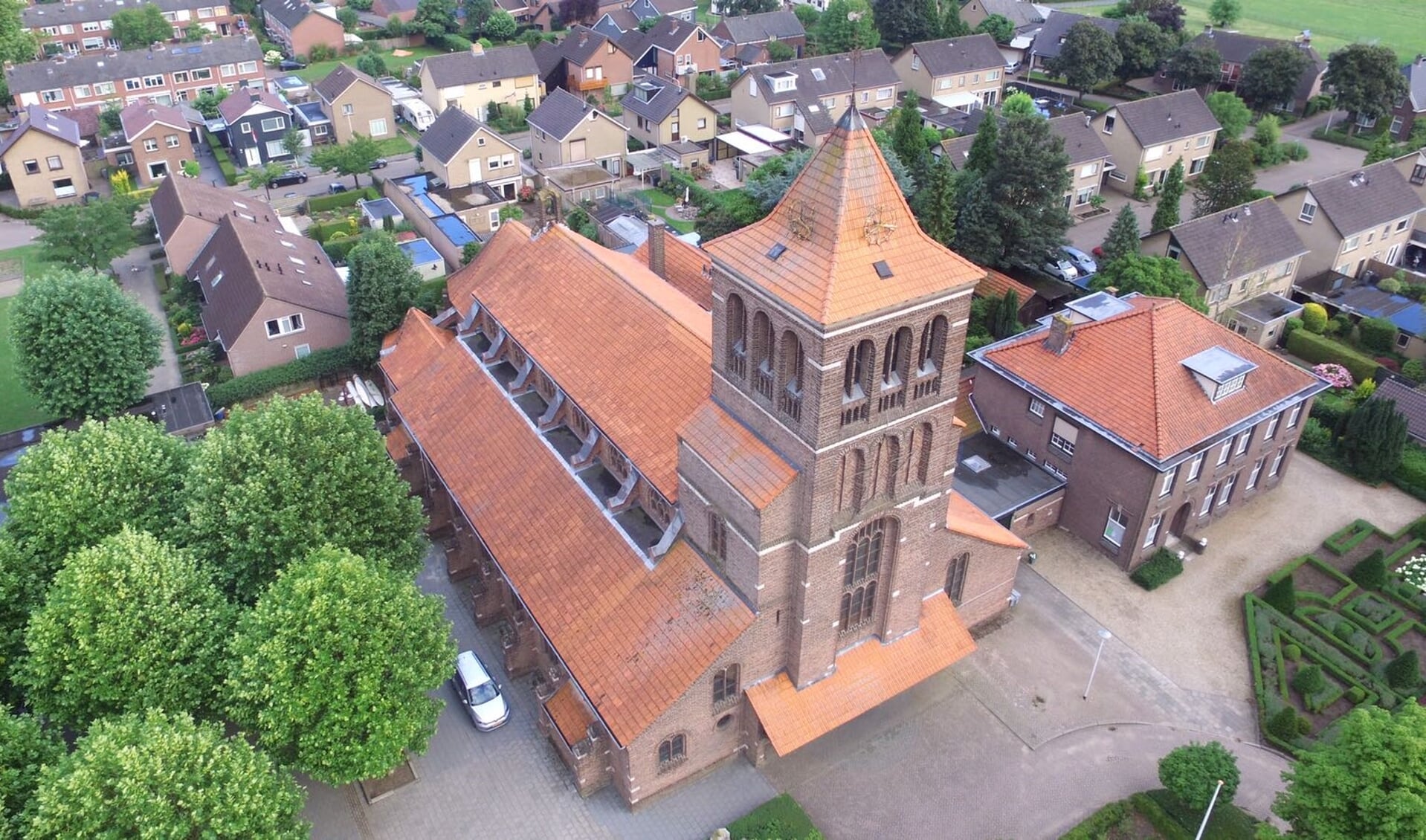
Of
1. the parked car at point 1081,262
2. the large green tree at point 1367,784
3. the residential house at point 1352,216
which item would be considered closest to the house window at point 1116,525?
the large green tree at point 1367,784

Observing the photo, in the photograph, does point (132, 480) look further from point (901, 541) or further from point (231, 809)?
point (901, 541)

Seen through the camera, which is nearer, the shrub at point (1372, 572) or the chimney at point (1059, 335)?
the shrub at point (1372, 572)

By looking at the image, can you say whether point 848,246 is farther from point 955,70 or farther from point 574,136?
point 955,70

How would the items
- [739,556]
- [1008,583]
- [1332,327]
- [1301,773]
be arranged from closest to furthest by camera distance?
[1301,773], [739,556], [1008,583], [1332,327]

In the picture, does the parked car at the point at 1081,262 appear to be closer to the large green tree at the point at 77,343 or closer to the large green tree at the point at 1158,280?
the large green tree at the point at 1158,280

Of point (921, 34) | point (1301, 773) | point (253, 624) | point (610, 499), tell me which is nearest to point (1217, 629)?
point (1301, 773)

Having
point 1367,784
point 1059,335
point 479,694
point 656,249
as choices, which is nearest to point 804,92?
point 656,249

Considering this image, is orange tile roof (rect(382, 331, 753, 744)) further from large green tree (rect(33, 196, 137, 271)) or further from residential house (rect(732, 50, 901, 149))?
residential house (rect(732, 50, 901, 149))

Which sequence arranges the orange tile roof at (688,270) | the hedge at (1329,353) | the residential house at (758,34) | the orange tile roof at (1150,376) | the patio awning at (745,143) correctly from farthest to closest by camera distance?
the residential house at (758,34) → the patio awning at (745,143) → the hedge at (1329,353) → the orange tile roof at (688,270) → the orange tile roof at (1150,376)
